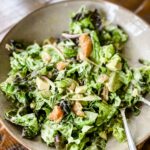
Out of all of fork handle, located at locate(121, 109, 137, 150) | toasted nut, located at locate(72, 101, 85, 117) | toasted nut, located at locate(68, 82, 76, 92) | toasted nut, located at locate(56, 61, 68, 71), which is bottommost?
toasted nut, located at locate(72, 101, 85, 117)

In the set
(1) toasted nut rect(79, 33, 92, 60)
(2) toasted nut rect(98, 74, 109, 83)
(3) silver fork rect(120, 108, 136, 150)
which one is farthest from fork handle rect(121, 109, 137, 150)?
(1) toasted nut rect(79, 33, 92, 60)

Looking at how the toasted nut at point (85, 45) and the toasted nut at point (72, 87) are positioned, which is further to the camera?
the toasted nut at point (85, 45)

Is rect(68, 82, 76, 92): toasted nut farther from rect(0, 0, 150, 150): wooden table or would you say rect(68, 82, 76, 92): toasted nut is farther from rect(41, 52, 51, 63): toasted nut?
rect(0, 0, 150, 150): wooden table

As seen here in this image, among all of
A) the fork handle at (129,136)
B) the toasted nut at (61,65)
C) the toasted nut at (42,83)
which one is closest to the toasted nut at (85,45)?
the toasted nut at (61,65)

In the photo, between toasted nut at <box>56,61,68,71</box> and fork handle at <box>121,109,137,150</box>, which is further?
toasted nut at <box>56,61,68,71</box>

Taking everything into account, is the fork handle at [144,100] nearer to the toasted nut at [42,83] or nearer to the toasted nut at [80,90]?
the toasted nut at [80,90]

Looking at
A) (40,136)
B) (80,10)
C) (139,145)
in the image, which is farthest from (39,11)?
(139,145)
